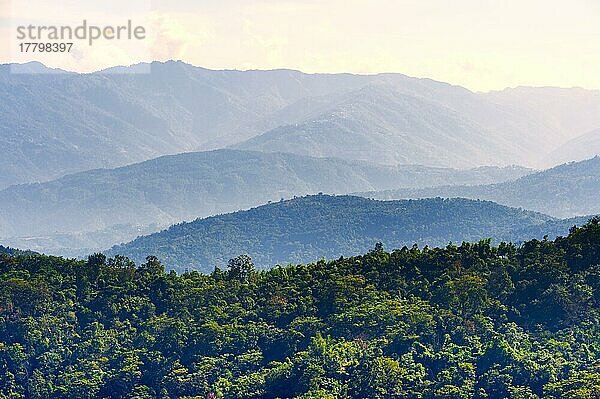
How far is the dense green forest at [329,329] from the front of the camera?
61844mm

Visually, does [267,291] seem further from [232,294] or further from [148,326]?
[148,326]

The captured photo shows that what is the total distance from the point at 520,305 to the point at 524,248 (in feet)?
27.2

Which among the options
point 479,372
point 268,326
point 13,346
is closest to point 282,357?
point 268,326

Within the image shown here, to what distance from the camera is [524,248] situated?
76.5 m

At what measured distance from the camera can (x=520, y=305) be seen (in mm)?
69062

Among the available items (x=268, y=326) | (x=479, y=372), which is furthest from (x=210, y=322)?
(x=479, y=372)

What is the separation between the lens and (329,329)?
68.7 metres

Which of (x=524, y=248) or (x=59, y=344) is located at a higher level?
(x=524, y=248)

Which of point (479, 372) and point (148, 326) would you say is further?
point (148, 326)

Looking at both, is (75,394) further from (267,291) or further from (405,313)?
(405,313)

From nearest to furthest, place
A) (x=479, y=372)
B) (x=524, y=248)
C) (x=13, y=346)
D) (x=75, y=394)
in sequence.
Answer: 1. (x=479, y=372)
2. (x=75, y=394)
3. (x=13, y=346)
4. (x=524, y=248)

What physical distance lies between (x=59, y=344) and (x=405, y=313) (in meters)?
22.7

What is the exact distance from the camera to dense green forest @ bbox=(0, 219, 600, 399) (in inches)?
2435

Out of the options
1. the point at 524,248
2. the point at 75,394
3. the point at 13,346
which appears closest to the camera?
the point at 75,394
